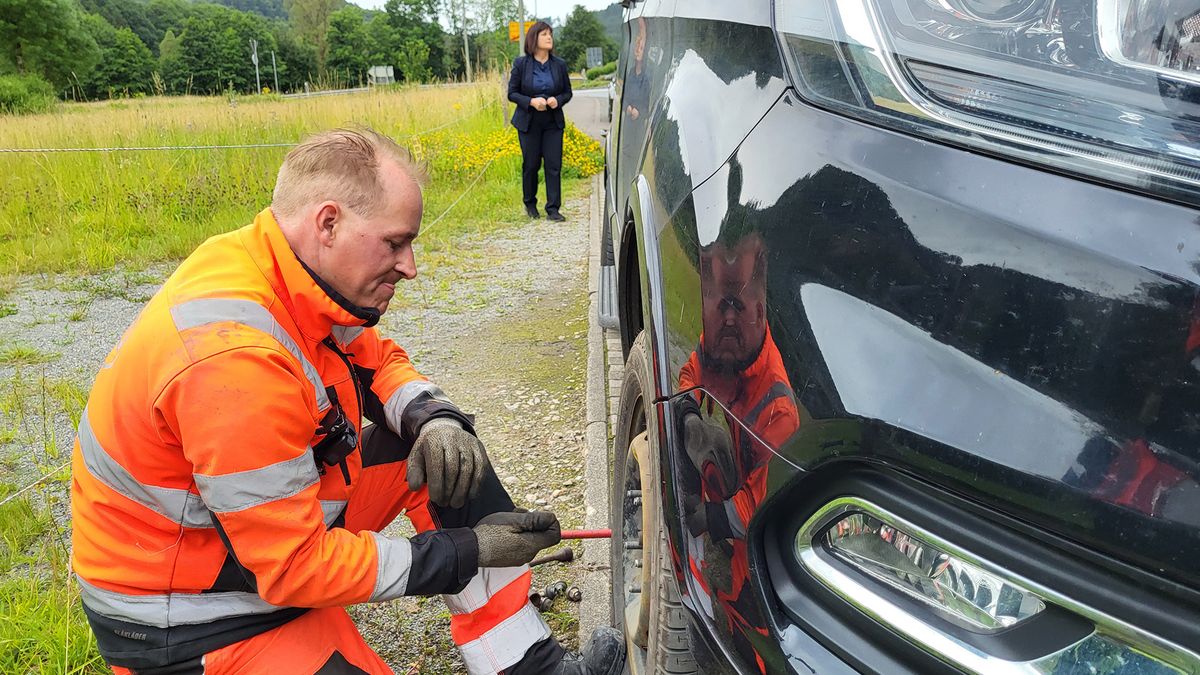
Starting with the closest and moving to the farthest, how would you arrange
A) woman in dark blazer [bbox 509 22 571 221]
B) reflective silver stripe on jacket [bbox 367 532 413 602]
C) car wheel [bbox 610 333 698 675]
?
car wheel [bbox 610 333 698 675] → reflective silver stripe on jacket [bbox 367 532 413 602] → woman in dark blazer [bbox 509 22 571 221]

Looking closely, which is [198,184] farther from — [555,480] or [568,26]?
[568,26]

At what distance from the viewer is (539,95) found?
7527 millimetres

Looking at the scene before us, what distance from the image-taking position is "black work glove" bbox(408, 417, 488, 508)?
2012 mm

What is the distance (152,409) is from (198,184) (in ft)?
23.3

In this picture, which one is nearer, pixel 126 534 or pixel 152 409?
pixel 152 409

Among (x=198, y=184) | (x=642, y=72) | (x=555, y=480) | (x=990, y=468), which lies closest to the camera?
(x=990, y=468)

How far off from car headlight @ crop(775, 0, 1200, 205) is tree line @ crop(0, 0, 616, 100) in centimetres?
2001

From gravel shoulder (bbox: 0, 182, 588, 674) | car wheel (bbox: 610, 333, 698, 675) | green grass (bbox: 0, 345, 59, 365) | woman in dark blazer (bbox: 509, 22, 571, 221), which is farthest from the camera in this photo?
woman in dark blazer (bbox: 509, 22, 571, 221)

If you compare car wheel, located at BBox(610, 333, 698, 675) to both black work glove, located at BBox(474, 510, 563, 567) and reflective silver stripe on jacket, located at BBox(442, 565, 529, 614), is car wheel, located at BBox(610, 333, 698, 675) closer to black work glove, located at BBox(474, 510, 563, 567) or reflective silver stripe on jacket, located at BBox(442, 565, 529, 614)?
black work glove, located at BBox(474, 510, 563, 567)

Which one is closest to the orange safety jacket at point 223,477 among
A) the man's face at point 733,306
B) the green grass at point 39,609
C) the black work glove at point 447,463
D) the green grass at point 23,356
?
the black work glove at point 447,463

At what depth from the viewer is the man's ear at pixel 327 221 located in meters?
1.70

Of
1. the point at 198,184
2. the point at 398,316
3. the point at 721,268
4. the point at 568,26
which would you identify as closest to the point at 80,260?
the point at 198,184

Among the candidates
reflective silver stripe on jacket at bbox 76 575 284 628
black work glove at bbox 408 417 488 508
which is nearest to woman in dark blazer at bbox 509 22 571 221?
black work glove at bbox 408 417 488 508

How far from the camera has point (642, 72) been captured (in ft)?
→ 6.83
